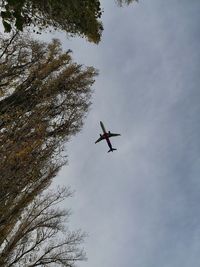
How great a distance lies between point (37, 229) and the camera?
16625 mm

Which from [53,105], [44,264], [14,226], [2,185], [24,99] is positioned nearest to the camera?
→ [2,185]

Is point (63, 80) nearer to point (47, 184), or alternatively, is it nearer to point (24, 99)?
point (24, 99)

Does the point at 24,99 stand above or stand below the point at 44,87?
below

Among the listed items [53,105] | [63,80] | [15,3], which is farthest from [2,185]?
[63,80]

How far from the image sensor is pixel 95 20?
1165 centimetres

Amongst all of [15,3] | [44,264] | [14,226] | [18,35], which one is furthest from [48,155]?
[15,3]

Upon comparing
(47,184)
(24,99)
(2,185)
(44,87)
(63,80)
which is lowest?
(2,185)

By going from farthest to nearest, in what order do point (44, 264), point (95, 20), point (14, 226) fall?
point (44, 264)
point (14, 226)
point (95, 20)

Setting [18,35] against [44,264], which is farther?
[18,35]

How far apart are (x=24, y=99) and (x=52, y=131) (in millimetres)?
2011

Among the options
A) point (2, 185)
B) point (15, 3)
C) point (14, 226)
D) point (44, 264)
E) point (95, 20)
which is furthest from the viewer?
point (44, 264)

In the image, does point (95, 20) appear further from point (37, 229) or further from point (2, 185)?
point (37, 229)

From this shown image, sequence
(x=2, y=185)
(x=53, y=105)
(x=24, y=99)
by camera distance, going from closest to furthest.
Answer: (x=2, y=185) < (x=24, y=99) < (x=53, y=105)

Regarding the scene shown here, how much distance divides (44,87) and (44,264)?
320 inches
